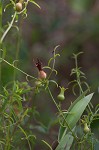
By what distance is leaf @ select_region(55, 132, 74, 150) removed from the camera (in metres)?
1.14

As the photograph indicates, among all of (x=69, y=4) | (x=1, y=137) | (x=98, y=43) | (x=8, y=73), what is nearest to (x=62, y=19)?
(x=69, y=4)

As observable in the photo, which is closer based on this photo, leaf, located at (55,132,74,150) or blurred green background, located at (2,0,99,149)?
leaf, located at (55,132,74,150)

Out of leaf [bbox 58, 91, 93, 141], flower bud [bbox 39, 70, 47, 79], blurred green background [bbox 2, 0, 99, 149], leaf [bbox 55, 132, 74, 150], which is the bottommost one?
leaf [bbox 55, 132, 74, 150]

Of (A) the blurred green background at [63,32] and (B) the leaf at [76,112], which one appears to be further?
(A) the blurred green background at [63,32]

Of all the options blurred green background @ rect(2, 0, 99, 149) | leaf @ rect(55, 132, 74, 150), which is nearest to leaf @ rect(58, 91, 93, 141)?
leaf @ rect(55, 132, 74, 150)

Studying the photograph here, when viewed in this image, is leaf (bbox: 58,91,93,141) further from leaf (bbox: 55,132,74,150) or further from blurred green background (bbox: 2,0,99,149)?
blurred green background (bbox: 2,0,99,149)

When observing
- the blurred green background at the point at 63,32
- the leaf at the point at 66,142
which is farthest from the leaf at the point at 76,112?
the blurred green background at the point at 63,32

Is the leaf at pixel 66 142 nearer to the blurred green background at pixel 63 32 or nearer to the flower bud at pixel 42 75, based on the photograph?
the flower bud at pixel 42 75

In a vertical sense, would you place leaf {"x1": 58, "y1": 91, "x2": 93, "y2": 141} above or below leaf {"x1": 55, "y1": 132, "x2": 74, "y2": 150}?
above

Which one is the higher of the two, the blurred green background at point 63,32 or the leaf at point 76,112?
the blurred green background at point 63,32

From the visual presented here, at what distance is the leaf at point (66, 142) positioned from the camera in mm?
Answer: 1138

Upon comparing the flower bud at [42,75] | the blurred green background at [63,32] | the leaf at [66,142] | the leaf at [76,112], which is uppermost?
the blurred green background at [63,32]

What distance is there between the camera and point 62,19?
2988mm

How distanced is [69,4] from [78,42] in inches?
8.5
